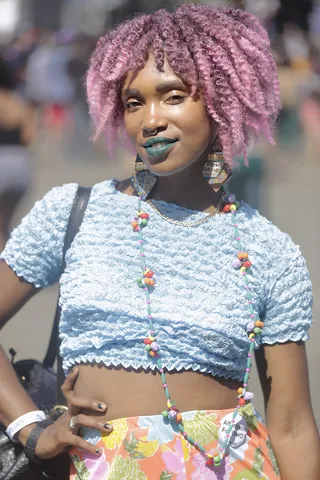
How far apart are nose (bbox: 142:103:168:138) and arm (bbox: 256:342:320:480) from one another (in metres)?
0.65

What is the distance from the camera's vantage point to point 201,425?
2.35 meters

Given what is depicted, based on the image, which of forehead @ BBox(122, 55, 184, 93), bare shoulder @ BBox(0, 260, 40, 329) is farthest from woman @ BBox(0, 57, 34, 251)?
forehead @ BBox(122, 55, 184, 93)

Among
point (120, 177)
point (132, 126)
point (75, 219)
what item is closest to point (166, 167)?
point (132, 126)

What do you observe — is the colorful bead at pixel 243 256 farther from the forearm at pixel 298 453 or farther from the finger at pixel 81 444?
the finger at pixel 81 444

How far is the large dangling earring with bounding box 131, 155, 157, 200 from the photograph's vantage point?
2.55 metres

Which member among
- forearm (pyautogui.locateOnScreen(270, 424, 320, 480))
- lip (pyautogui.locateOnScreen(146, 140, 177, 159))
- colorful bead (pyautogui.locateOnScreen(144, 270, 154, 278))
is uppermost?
lip (pyautogui.locateOnScreen(146, 140, 177, 159))

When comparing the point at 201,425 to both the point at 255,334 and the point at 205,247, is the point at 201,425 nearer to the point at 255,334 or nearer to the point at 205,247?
the point at 255,334

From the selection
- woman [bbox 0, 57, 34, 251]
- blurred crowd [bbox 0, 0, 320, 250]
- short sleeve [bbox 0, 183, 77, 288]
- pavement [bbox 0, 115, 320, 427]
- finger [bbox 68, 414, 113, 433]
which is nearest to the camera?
finger [bbox 68, 414, 113, 433]

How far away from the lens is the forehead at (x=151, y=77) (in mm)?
2424

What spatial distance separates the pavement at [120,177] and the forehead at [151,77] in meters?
2.52

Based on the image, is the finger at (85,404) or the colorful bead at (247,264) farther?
the colorful bead at (247,264)

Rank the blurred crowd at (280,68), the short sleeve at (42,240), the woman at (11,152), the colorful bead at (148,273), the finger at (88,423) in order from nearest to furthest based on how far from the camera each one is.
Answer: the finger at (88,423)
the colorful bead at (148,273)
the short sleeve at (42,240)
the woman at (11,152)
the blurred crowd at (280,68)

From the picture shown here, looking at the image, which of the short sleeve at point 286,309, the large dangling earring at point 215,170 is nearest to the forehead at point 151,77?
the large dangling earring at point 215,170

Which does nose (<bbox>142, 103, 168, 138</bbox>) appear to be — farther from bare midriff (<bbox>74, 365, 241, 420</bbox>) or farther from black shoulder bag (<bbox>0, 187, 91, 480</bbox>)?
bare midriff (<bbox>74, 365, 241, 420</bbox>)
